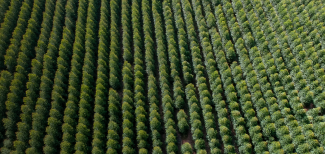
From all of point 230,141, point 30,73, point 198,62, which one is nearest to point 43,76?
point 30,73

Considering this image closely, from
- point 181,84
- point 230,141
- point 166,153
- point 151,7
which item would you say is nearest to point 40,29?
point 151,7

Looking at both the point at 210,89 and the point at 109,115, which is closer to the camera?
the point at 109,115

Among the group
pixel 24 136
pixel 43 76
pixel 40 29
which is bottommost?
pixel 24 136

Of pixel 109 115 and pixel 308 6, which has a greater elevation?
pixel 308 6

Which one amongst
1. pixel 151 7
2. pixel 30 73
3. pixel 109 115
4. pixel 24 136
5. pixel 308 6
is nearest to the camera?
pixel 24 136

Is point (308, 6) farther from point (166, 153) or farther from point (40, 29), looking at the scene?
point (40, 29)

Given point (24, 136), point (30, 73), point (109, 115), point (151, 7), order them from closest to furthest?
1. point (24, 136)
2. point (109, 115)
3. point (30, 73)
4. point (151, 7)
